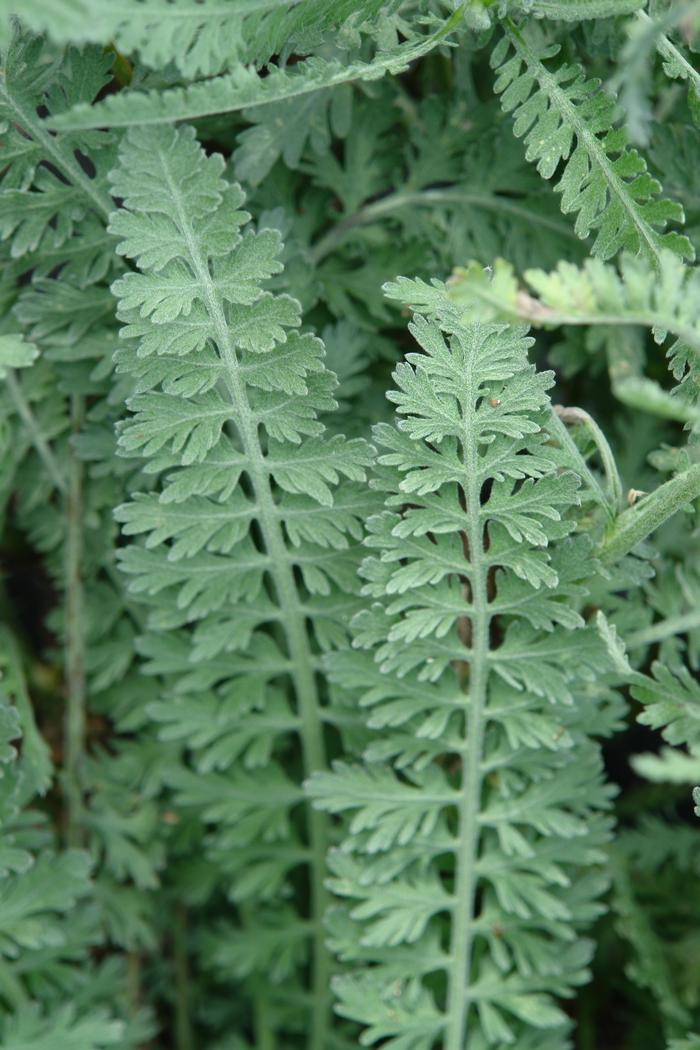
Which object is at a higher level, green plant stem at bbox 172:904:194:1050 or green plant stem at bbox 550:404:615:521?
green plant stem at bbox 550:404:615:521

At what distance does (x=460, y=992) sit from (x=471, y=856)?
6.0 inches

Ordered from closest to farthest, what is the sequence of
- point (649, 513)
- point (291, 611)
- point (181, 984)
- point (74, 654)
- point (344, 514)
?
point (649, 513) < point (344, 514) < point (291, 611) < point (74, 654) < point (181, 984)

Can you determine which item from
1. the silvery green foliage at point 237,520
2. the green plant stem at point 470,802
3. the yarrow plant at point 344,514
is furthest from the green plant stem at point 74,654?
the green plant stem at point 470,802

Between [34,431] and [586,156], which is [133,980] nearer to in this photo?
[34,431]

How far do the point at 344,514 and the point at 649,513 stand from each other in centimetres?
29

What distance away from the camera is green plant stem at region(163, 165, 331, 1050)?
3.06ft

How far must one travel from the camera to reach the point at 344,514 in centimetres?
105

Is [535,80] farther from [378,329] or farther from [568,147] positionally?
[378,329]

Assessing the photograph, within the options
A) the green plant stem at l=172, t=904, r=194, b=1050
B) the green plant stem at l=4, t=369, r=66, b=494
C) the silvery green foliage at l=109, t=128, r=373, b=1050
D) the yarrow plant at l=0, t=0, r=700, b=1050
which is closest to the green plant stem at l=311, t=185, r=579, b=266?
the yarrow plant at l=0, t=0, r=700, b=1050

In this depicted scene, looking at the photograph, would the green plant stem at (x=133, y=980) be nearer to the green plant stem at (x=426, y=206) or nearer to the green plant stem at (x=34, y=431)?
the green plant stem at (x=34, y=431)

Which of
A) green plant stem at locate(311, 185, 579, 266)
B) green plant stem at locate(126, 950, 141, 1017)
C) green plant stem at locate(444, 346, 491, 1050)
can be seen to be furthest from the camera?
green plant stem at locate(126, 950, 141, 1017)

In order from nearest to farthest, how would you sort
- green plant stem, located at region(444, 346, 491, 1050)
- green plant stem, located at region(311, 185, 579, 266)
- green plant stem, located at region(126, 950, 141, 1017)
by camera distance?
green plant stem, located at region(444, 346, 491, 1050), green plant stem, located at region(311, 185, 579, 266), green plant stem, located at region(126, 950, 141, 1017)

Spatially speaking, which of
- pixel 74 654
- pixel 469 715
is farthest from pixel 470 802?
pixel 74 654

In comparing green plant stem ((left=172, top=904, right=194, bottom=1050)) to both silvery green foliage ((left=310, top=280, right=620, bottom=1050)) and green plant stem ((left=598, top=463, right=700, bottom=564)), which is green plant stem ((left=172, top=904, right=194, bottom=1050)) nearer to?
silvery green foliage ((left=310, top=280, right=620, bottom=1050))
